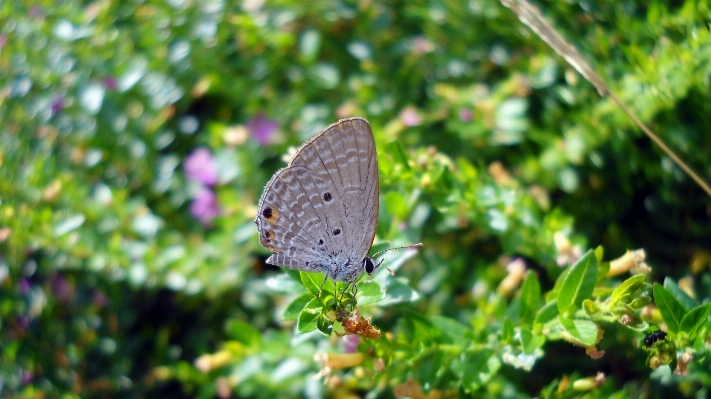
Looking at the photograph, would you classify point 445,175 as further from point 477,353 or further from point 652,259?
point 652,259

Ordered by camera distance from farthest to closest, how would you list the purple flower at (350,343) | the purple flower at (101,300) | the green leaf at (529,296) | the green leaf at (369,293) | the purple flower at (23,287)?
the purple flower at (101,300), the purple flower at (23,287), the purple flower at (350,343), the green leaf at (529,296), the green leaf at (369,293)

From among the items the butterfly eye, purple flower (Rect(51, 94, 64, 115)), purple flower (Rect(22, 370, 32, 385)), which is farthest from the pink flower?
the butterfly eye

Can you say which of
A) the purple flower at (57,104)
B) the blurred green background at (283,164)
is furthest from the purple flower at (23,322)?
the purple flower at (57,104)

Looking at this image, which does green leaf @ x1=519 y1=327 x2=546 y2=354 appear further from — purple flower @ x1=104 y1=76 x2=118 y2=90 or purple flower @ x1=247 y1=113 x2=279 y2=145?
purple flower @ x1=104 y1=76 x2=118 y2=90

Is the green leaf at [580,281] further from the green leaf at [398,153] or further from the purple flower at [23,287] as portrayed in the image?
the purple flower at [23,287]

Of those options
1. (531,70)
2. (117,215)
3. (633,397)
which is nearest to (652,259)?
(633,397)

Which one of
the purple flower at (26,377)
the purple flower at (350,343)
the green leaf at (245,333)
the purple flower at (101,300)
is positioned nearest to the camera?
the purple flower at (350,343)

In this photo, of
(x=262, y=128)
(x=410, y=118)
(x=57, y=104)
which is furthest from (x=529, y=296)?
(x=57, y=104)
